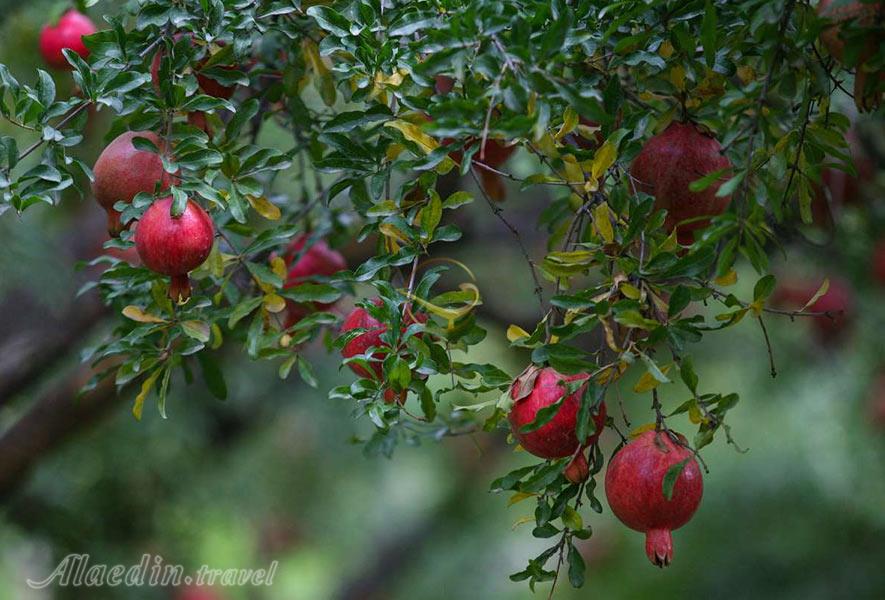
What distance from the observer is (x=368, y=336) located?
75 centimetres

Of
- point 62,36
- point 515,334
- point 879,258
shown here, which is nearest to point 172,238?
point 515,334

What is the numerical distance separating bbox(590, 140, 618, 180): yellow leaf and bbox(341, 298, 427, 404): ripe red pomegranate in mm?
155

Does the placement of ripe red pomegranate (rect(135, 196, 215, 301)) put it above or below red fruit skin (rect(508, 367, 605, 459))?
above

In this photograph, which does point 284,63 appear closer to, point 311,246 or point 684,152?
point 311,246

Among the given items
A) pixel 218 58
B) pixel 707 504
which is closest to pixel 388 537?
pixel 707 504

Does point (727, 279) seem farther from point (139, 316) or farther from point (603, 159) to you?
point (139, 316)

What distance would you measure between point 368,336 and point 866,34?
1.24 ft

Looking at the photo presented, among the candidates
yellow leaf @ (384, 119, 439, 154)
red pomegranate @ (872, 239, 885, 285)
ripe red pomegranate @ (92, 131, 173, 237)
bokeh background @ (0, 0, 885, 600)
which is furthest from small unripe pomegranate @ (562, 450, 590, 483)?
red pomegranate @ (872, 239, 885, 285)

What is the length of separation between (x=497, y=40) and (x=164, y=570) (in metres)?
1.85

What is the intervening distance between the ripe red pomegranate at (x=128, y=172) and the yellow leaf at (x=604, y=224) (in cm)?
30

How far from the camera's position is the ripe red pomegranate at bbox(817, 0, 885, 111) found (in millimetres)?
630

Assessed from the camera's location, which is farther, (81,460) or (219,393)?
(81,460)

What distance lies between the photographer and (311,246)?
976 mm

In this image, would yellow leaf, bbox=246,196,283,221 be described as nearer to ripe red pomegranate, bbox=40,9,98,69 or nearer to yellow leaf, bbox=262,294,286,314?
yellow leaf, bbox=262,294,286,314
